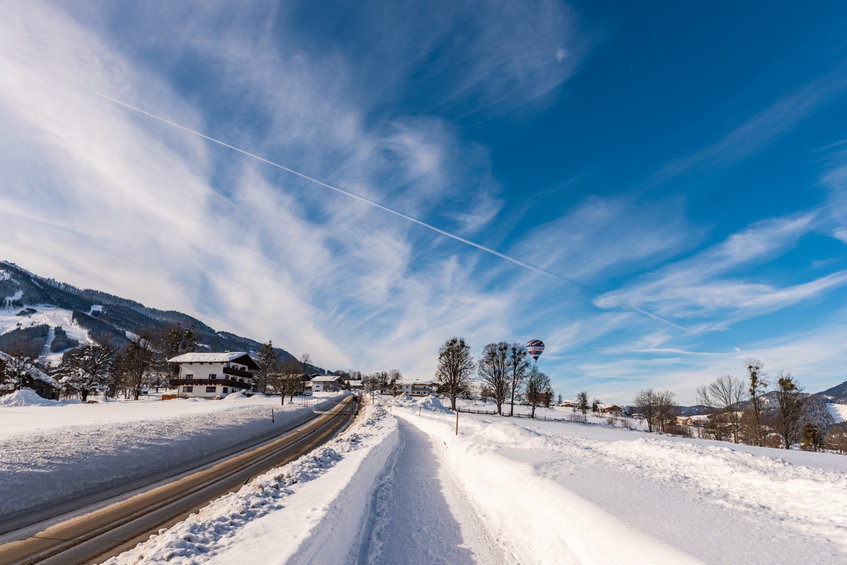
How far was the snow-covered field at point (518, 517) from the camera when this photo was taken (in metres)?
5.25

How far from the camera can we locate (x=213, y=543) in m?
5.65

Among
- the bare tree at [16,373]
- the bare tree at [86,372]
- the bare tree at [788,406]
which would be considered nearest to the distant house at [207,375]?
the bare tree at [86,372]

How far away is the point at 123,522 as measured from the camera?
25.9ft

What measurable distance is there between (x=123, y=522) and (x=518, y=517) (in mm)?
8630

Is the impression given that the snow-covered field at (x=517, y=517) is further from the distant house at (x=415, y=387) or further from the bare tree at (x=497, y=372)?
the distant house at (x=415, y=387)

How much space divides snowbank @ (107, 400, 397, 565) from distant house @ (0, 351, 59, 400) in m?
57.8

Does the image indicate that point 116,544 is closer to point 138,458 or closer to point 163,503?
point 163,503

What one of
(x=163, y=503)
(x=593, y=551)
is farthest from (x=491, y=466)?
(x=163, y=503)

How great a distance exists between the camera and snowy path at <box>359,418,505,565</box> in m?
6.47

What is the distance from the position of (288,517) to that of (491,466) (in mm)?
7073

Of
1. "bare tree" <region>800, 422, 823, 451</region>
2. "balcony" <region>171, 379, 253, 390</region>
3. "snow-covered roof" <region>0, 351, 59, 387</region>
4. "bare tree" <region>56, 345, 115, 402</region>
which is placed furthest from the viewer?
"balcony" <region>171, 379, 253, 390</region>

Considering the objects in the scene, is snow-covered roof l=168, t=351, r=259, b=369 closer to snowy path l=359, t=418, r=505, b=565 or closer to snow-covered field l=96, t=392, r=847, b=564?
snow-covered field l=96, t=392, r=847, b=564

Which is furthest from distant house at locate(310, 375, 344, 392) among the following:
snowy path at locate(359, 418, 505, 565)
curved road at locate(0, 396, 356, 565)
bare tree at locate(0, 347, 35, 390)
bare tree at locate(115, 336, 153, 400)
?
snowy path at locate(359, 418, 505, 565)

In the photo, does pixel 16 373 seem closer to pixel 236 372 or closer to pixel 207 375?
pixel 207 375
